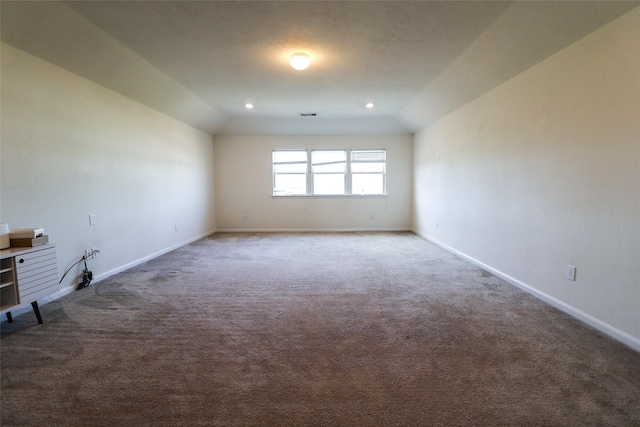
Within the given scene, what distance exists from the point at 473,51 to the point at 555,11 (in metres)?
0.93

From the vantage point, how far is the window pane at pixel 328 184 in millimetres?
7254

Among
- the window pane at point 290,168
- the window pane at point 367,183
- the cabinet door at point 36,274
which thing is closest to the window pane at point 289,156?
the window pane at point 290,168

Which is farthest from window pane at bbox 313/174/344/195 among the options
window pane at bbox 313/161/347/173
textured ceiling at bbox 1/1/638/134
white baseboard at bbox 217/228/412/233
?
textured ceiling at bbox 1/1/638/134

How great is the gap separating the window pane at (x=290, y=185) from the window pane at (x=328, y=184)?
31 cm

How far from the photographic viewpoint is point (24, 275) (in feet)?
7.31

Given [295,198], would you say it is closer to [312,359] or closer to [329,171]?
[329,171]

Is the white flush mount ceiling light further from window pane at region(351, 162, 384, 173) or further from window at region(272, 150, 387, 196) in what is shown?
window pane at region(351, 162, 384, 173)

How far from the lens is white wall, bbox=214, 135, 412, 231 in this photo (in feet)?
23.4

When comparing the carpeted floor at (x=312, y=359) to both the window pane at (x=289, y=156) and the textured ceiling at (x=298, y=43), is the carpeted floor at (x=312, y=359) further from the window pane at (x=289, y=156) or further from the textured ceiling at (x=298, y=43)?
the window pane at (x=289, y=156)

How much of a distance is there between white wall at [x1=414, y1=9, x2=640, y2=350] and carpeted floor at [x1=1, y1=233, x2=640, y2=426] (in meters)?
0.30

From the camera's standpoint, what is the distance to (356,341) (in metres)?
2.11

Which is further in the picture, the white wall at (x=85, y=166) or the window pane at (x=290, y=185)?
the window pane at (x=290, y=185)

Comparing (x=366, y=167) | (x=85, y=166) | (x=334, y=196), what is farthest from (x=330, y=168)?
(x=85, y=166)

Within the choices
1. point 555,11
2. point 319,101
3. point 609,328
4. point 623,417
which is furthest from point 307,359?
point 319,101
